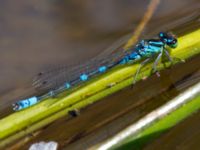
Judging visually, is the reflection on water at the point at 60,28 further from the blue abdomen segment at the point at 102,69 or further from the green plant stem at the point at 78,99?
the green plant stem at the point at 78,99

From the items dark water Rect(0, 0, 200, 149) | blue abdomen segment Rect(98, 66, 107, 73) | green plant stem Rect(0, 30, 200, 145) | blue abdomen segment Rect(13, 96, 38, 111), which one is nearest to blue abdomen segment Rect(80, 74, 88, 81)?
blue abdomen segment Rect(98, 66, 107, 73)

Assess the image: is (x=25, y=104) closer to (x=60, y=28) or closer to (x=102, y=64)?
(x=102, y=64)

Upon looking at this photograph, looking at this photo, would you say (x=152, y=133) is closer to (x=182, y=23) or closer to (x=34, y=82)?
(x=34, y=82)

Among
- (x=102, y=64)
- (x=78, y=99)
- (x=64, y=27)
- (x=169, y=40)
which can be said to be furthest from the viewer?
(x=64, y=27)

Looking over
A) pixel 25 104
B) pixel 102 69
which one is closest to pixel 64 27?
pixel 102 69

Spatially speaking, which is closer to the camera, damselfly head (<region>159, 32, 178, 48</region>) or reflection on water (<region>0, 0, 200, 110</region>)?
damselfly head (<region>159, 32, 178, 48</region>)

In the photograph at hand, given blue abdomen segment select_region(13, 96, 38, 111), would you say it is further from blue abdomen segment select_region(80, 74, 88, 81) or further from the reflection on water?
the reflection on water
